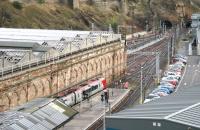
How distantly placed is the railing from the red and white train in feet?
14.6

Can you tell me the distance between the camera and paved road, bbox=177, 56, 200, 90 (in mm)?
77863

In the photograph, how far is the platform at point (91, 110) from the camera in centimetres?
5512

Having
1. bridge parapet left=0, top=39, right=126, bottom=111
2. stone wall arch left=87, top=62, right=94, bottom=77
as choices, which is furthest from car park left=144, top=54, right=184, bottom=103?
stone wall arch left=87, top=62, right=94, bottom=77

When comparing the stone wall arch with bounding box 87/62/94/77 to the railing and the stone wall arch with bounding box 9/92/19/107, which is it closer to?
the railing

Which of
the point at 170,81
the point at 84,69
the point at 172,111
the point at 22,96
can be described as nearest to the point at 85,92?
the point at 84,69

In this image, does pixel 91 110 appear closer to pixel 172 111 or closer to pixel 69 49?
pixel 69 49

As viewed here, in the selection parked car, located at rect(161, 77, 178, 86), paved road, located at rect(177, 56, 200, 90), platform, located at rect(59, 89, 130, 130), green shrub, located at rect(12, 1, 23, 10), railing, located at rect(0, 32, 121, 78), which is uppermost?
green shrub, located at rect(12, 1, 23, 10)

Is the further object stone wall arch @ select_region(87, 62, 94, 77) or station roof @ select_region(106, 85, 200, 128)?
stone wall arch @ select_region(87, 62, 94, 77)

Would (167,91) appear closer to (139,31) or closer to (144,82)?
(144,82)

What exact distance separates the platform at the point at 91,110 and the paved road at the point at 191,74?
8777 millimetres

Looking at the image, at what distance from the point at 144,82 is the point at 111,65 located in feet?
17.9

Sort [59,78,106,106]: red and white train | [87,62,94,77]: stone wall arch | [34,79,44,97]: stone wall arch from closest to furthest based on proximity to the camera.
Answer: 1. [34,79,44,97]: stone wall arch
2. [59,78,106,106]: red and white train
3. [87,62,94,77]: stone wall arch

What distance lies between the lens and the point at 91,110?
62.3 meters

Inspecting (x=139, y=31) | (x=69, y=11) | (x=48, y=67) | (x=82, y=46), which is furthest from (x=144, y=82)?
(x=139, y=31)
